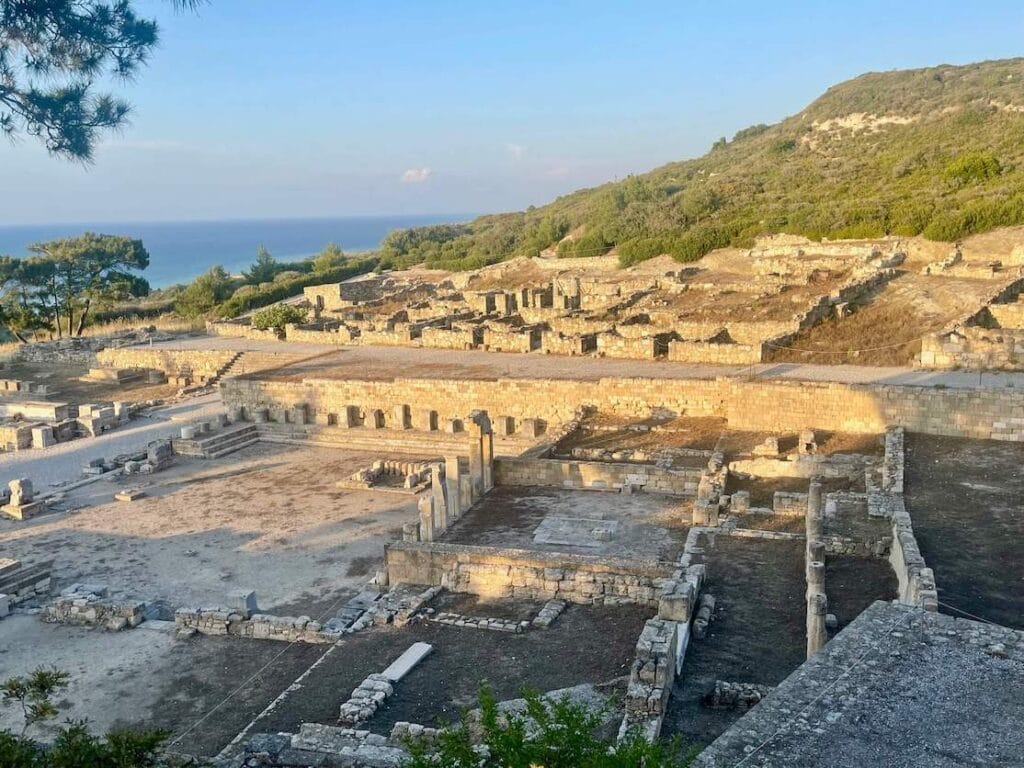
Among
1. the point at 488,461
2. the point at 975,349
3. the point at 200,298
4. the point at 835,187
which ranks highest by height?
the point at 835,187

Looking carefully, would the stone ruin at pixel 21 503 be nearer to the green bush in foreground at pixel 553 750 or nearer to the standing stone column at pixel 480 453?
the standing stone column at pixel 480 453

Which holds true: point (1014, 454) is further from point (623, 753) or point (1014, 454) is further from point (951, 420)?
point (623, 753)

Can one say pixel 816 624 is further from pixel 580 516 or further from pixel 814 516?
pixel 580 516

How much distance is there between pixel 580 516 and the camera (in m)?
15.3

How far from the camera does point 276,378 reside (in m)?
26.0

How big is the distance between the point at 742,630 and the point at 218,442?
15768 mm

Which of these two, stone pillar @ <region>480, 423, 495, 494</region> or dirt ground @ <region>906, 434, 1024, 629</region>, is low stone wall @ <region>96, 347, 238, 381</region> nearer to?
stone pillar @ <region>480, 423, 495, 494</region>

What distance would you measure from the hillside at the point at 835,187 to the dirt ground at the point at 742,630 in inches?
967

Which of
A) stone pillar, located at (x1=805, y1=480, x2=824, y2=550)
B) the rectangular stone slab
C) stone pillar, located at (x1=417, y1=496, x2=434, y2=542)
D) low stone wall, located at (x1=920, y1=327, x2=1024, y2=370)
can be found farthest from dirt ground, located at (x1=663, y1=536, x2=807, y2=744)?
low stone wall, located at (x1=920, y1=327, x2=1024, y2=370)

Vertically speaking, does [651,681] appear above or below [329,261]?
below

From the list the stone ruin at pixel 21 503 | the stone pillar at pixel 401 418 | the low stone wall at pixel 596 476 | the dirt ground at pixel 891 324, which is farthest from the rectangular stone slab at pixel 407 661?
the dirt ground at pixel 891 324

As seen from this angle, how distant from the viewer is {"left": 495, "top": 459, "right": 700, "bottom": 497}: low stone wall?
1617 centimetres

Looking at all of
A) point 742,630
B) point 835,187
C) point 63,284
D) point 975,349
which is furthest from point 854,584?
point 63,284

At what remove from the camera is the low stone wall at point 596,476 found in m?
16.2
